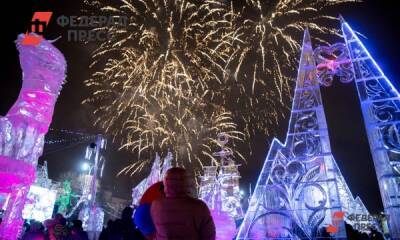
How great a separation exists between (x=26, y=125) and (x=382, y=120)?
1060 centimetres

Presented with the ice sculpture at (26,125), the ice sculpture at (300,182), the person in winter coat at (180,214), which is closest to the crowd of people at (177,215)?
the person in winter coat at (180,214)

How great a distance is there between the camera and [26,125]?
10.2 m

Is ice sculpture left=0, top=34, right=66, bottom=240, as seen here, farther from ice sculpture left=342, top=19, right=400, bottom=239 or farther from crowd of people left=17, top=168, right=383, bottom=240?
ice sculpture left=342, top=19, right=400, bottom=239

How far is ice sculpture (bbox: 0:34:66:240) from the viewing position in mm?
9641

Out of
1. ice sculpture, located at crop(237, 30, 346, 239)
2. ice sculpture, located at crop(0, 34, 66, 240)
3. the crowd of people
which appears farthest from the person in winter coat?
ice sculpture, located at crop(0, 34, 66, 240)

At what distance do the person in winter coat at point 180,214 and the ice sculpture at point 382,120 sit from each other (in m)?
7.48

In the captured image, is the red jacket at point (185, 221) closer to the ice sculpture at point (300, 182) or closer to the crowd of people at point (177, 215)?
→ the crowd of people at point (177, 215)

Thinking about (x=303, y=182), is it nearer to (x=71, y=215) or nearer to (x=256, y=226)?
(x=256, y=226)

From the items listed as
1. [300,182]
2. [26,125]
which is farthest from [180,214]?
[26,125]

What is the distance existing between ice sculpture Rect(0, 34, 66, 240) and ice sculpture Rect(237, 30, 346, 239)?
682cm

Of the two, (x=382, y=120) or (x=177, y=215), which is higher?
(x=382, y=120)

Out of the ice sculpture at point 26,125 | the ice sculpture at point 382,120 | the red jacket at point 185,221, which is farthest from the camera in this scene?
the ice sculpture at point 26,125

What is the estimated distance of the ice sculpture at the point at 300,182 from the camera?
9.71m

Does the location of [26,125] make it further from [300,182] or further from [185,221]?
[185,221]
